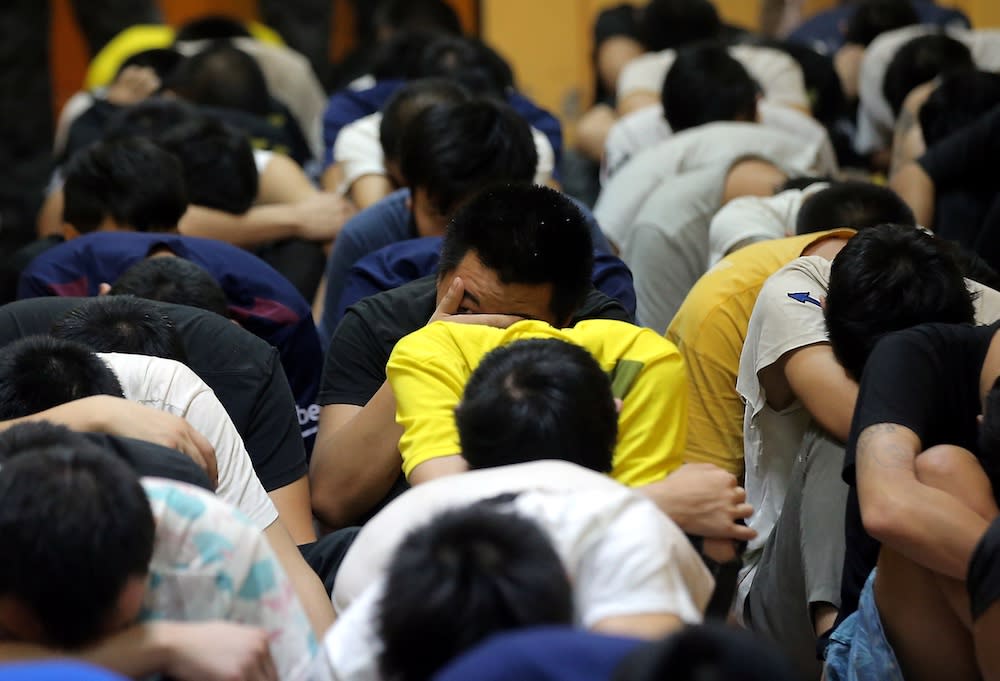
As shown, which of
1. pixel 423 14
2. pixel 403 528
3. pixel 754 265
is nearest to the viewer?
pixel 403 528

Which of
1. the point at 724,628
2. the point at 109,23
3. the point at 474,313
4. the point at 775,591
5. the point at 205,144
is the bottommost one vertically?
the point at 109,23

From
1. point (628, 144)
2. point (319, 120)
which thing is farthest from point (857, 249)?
point (319, 120)

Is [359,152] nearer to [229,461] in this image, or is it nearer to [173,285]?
[173,285]

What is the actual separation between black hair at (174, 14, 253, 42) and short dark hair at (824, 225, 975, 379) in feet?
13.8

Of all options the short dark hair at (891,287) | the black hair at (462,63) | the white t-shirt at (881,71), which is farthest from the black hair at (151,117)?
the white t-shirt at (881,71)

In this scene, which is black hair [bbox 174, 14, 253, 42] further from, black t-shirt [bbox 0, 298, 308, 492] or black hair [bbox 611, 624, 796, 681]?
black hair [bbox 611, 624, 796, 681]

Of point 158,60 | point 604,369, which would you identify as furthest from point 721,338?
point 158,60

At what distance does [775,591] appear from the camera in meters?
2.40

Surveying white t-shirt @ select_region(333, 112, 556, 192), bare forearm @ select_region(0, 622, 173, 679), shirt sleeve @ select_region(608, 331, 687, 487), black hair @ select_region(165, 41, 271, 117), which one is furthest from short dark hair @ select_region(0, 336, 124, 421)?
black hair @ select_region(165, 41, 271, 117)

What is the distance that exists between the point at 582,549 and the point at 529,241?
825 mm

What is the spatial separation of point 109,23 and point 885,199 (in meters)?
4.90

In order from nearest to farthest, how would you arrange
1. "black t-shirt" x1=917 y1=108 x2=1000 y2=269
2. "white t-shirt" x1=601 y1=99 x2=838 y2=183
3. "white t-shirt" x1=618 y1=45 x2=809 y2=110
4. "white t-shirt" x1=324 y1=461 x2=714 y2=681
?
"white t-shirt" x1=324 y1=461 x2=714 y2=681, "black t-shirt" x1=917 y1=108 x2=1000 y2=269, "white t-shirt" x1=601 y1=99 x2=838 y2=183, "white t-shirt" x1=618 y1=45 x2=809 y2=110

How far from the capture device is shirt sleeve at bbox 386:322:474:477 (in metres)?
1.89

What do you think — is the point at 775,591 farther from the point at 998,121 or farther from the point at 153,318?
the point at 998,121
